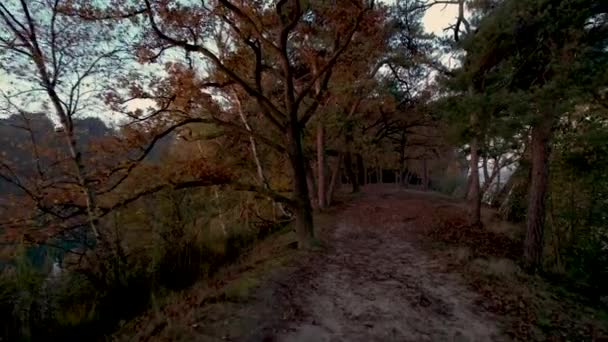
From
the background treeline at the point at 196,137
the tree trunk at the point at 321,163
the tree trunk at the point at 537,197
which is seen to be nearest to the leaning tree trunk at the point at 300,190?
the background treeline at the point at 196,137

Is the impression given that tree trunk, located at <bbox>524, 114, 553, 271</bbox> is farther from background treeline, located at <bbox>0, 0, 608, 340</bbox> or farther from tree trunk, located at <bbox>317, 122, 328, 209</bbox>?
tree trunk, located at <bbox>317, 122, 328, 209</bbox>

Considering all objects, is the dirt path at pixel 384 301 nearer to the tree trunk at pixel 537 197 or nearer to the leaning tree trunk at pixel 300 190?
the leaning tree trunk at pixel 300 190

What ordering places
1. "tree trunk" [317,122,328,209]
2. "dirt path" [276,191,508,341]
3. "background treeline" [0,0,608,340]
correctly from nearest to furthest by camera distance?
"dirt path" [276,191,508,341], "background treeline" [0,0,608,340], "tree trunk" [317,122,328,209]

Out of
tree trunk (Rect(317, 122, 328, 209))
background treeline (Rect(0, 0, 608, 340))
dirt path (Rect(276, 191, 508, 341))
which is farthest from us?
tree trunk (Rect(317, 122, 328, 209))

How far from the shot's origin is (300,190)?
7.10 meters

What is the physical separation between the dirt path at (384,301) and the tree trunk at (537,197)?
1.74m

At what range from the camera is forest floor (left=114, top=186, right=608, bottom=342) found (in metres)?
3.64

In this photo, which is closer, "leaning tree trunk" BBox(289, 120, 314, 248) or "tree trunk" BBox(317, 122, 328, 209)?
"leaning tree trunk" BBox(289, 120, 314, 248)

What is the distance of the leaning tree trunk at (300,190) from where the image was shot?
23.0 ft

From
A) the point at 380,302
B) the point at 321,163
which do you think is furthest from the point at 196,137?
the point at 321,163

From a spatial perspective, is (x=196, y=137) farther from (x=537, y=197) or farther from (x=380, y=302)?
(x=537, y=197)

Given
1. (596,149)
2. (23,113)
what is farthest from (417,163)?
(23,113)

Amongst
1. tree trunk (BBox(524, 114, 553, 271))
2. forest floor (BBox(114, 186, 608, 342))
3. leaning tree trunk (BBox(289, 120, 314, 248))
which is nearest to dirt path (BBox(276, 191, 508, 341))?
forest floor (BBox(114, 186, 608, 342))

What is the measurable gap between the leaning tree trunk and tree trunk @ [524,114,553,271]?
4.35 metres
